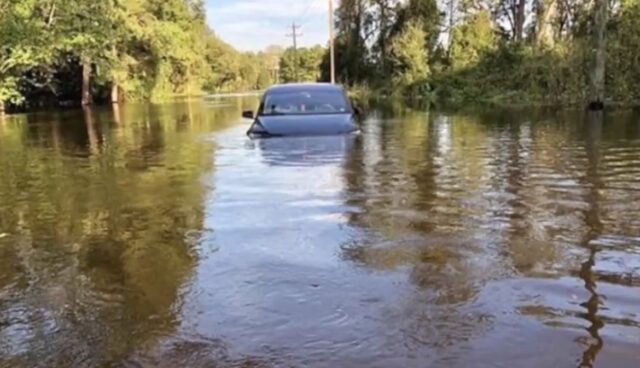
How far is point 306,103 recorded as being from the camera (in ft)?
45.6

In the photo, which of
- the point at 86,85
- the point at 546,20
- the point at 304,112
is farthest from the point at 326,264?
the point at 86,85

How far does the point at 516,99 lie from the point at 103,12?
20.3 metres

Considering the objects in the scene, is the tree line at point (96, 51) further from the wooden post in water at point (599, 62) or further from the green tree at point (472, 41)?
the wooden post in water at point (599, 62)

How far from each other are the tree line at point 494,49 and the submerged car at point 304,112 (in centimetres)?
1621

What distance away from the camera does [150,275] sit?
5.27 meters

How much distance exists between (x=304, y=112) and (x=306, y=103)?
240 mm

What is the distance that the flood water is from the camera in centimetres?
379

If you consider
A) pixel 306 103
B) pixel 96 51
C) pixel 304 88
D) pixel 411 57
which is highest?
pixel 96 51

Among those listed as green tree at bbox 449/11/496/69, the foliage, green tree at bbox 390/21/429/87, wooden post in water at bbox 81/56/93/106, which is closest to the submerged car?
green tree at bbox 449/11/496/69

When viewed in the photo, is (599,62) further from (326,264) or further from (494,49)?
(326,264)

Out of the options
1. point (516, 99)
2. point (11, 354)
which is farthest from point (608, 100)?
point (11, 354)

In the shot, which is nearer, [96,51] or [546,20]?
[546,20]

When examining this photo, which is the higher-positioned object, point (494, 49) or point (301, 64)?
point (301, 64)

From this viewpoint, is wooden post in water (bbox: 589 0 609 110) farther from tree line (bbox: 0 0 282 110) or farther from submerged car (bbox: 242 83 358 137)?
tree line (bbox: 0 0 282 110)
